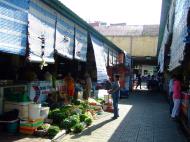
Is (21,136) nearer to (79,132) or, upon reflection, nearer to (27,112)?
(27,112)

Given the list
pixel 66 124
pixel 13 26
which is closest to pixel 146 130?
pixel 66 124

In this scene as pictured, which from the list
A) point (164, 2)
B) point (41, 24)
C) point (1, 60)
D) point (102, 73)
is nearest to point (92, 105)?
point (102, 73)

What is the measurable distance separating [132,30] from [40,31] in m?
36.3

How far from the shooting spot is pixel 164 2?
21.5 metres

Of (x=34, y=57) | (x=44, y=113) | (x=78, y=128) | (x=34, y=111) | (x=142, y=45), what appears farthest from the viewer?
(x=142, y=45)

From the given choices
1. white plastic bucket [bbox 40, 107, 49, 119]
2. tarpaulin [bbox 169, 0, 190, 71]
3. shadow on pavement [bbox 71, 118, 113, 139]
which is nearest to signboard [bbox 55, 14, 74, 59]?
white plastic bucket [bbox 40, 107, 49, 119]

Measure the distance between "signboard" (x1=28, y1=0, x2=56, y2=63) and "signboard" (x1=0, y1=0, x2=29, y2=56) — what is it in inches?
11.1

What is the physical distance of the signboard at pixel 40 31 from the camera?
27.8 ft

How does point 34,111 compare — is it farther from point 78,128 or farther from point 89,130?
point 89,130

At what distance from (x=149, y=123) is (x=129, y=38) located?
A: 27.6 m

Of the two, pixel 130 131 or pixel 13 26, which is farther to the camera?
pixel 130 131

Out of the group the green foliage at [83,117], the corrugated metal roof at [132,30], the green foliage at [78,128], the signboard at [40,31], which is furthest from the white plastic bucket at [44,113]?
the corrugated metal roof at [132,30]

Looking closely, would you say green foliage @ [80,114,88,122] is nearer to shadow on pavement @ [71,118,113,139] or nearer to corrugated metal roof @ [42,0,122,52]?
shadow on pavement @ [71,118,113,139]

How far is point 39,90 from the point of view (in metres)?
11.5
